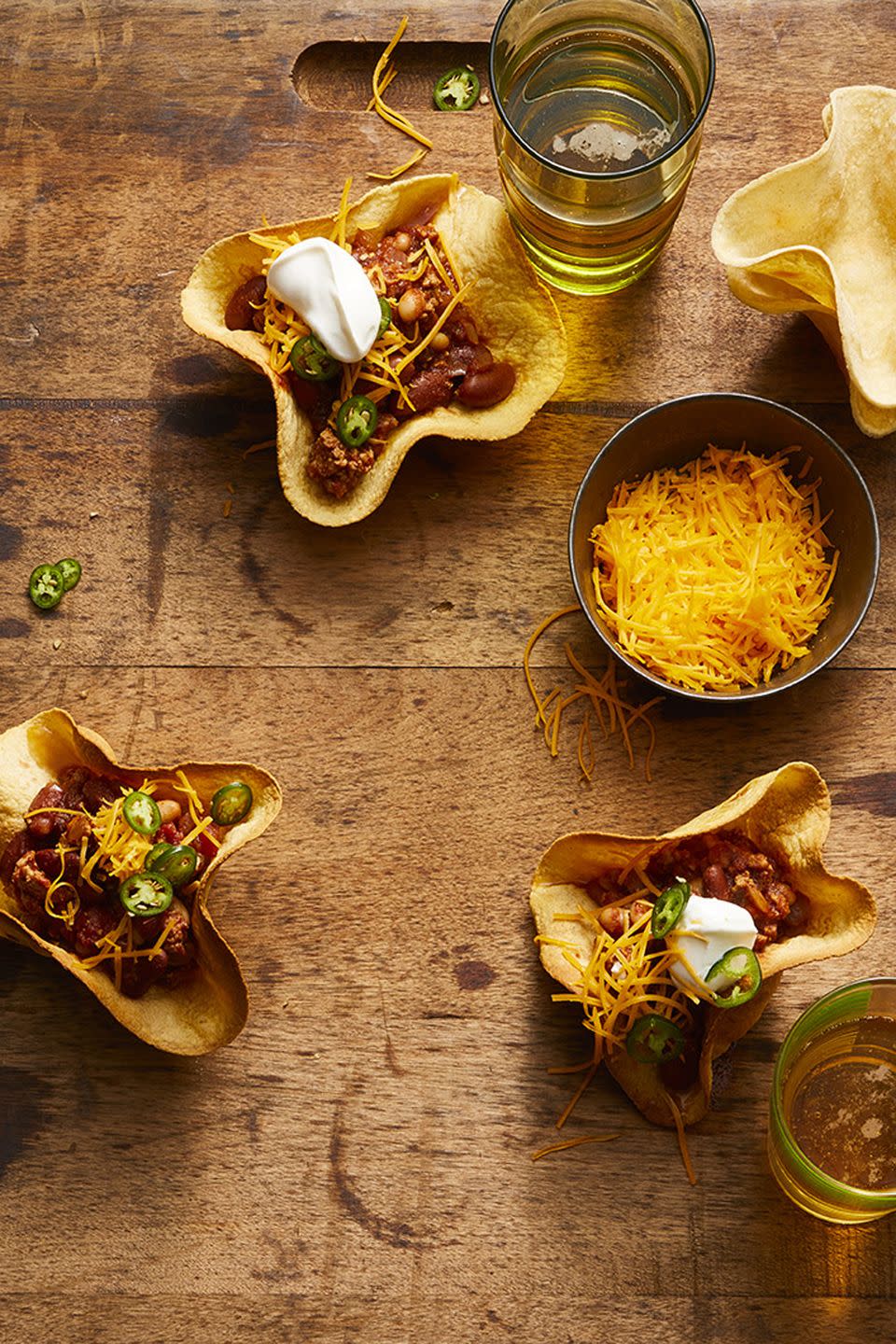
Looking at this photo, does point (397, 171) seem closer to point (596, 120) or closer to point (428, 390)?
point (596, 120)

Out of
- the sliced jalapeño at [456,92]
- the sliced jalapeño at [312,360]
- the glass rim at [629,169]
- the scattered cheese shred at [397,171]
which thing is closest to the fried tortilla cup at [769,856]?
the sliced jalapeño at [312,360]

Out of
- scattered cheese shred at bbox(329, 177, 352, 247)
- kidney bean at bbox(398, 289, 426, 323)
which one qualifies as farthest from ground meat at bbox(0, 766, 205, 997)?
scattered cheese shred at bbox(329, 177, 352, 247)

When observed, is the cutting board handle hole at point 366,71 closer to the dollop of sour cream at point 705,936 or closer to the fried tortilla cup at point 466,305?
the fried tortilla cup at point 466,305

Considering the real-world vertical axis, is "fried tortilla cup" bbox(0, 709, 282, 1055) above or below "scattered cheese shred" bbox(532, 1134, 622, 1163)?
above

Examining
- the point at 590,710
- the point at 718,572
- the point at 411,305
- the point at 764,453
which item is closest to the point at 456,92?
the point at 411,305

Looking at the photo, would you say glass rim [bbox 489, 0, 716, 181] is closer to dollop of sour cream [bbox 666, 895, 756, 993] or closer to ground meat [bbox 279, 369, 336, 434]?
ground meat [bbox 279, 369, 336, 434]

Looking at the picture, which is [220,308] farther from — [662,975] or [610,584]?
[662,975]
